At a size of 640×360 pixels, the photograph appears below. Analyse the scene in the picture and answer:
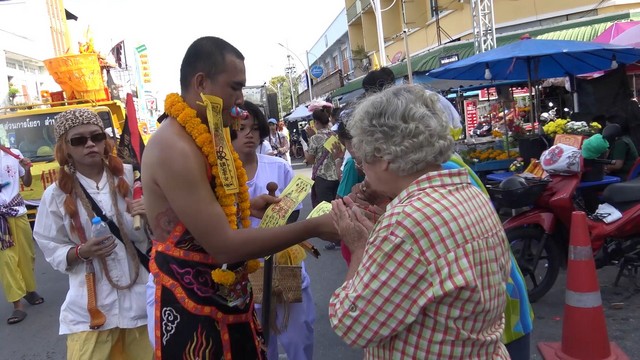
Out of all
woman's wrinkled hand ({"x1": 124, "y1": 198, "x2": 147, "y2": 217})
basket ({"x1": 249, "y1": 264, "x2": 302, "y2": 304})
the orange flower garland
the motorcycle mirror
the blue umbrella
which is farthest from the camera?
the blue umbrella

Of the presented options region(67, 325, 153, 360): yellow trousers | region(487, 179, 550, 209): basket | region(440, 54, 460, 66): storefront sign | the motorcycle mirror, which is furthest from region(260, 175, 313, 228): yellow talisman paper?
region(440, 54, 460, 66): storefront sign

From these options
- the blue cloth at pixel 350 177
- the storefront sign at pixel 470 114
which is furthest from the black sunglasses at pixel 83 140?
the storefront sign at pixel 470 114

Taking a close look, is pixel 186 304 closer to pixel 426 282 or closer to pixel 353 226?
pixel 353 226

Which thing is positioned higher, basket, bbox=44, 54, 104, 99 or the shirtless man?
basket, bbox=44, 54, 104, 99

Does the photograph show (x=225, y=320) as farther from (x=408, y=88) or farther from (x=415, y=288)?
(x=408, y=88)

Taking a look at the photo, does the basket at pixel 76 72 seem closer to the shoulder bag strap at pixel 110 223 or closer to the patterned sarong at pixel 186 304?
the shoulder bag strap at pixel 110 223

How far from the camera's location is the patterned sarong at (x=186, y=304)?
1882 millimetres

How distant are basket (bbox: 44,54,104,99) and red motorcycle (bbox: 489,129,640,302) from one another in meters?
8.14

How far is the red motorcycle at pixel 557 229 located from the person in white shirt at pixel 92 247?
2950mm

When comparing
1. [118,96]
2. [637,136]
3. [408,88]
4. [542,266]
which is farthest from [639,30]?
[118,96]

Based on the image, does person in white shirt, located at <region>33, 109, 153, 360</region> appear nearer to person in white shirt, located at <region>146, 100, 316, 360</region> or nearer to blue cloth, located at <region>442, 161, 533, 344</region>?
person in white shirt, located at <region>146, 100, 316, 360</region>

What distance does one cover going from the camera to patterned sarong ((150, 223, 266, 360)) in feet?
6.17

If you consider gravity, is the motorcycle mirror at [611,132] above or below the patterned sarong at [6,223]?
above

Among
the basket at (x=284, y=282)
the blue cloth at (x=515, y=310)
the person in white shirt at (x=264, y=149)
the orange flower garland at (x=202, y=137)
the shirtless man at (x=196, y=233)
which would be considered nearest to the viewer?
the shirtless man at (x=196, y=233)
